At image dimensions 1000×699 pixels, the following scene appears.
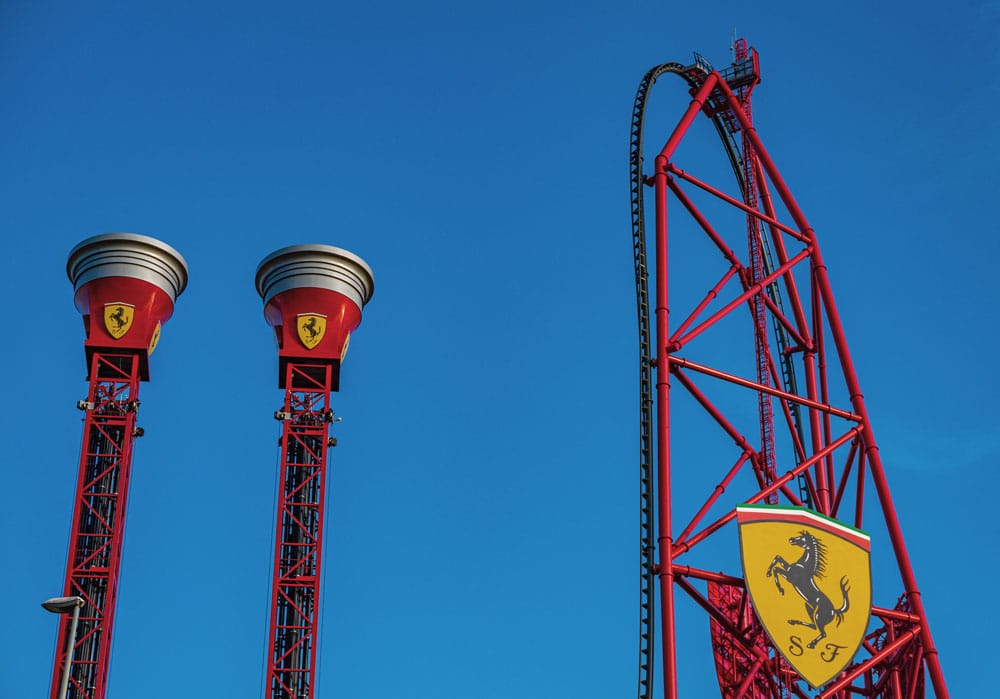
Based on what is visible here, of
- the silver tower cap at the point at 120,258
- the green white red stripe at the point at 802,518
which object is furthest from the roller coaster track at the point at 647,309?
the silver tower cap at the point at 120,258

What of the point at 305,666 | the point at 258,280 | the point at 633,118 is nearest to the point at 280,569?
the point at 305,666

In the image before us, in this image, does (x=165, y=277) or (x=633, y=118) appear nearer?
(x=633, y=118)

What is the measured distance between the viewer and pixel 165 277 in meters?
45.5

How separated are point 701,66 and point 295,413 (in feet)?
59.5

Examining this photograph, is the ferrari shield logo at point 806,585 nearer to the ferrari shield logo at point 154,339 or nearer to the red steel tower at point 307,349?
the red steel tower at point 307,349

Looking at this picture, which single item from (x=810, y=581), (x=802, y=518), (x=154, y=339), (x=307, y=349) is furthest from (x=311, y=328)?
(x=810, y=581)

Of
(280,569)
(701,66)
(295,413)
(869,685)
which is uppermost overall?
(701,66)

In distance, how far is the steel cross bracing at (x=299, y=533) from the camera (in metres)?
41.6

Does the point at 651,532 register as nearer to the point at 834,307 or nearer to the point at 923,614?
the point at 923,614

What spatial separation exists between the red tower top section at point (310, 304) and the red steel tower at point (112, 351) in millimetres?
3469

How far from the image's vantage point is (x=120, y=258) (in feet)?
147

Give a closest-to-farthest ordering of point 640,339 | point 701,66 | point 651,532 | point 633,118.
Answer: point 651,532 < point 640,339 < point 633,118 < point 701,66

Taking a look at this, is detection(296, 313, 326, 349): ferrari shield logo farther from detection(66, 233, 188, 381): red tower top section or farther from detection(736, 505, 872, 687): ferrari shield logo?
detection(736, 505, 872, 687): ferrari shield logo

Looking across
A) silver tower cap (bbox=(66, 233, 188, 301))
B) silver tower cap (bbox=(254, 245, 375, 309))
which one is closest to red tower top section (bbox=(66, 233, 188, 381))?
silver tower cap (bbox=(66, 233, 188, 301))
